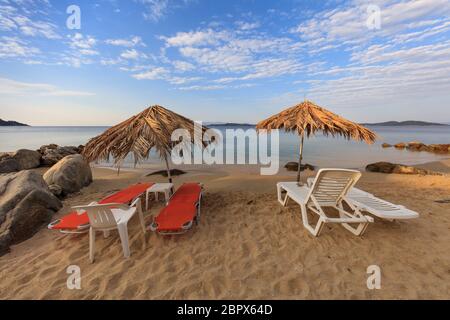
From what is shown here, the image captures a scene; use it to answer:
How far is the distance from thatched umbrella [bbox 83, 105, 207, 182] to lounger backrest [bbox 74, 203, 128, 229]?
138 centimetres

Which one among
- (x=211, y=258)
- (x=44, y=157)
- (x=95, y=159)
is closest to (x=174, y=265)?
(x=211, y=258)

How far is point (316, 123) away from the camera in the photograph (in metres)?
5.25

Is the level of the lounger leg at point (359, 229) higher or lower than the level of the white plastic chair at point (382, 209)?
lower

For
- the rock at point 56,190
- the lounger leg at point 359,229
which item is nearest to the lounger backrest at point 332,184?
the lounger leg at point 359,229

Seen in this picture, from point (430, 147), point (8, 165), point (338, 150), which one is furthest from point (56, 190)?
point (430, 147)

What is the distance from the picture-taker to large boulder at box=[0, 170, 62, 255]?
3734 mm

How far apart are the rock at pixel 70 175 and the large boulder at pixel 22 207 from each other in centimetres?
177

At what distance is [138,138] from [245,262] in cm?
324

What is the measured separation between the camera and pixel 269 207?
16.9 feet

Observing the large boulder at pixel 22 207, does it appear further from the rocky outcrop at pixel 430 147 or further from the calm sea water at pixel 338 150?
the rocky outcrop at pixel 430 147

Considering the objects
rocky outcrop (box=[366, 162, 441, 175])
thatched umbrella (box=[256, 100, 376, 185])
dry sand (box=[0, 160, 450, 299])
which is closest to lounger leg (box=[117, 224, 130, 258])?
dry sand (box=[0, 160, 450, 299])

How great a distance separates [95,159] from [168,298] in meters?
3.51

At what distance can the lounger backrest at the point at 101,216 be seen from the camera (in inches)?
120

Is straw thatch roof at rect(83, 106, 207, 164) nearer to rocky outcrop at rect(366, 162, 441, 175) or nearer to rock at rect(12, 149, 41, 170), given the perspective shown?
rock at rect(12, 149, 41, 170)
